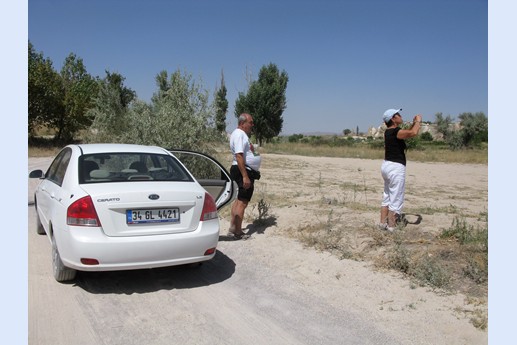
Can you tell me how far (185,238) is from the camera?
4508mm

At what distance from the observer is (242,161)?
6289mm

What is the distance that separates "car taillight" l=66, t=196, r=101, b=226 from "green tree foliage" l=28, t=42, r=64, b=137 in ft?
114

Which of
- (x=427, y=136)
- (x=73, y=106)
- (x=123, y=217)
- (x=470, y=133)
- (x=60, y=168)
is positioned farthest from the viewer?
(x=427, y=136)

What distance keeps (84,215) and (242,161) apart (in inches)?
105

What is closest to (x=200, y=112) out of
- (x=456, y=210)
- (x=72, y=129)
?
(x=456, y=210)

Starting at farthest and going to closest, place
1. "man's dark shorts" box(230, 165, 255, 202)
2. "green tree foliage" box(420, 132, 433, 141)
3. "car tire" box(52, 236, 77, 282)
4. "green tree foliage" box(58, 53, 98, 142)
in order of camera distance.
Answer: "green tree foliage" box(420, 132, 433, 141), "green tree foliage" box(58, 53, 98, 142), "man's dark shorts" box(230, 165, 255, 202), "car tire" box(52, 236, 77, 282)

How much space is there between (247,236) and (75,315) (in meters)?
3.40

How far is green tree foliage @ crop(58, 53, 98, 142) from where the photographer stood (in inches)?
1494

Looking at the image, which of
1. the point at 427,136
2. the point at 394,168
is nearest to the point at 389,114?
the point at 394,168

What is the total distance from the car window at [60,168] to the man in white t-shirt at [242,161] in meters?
2.28

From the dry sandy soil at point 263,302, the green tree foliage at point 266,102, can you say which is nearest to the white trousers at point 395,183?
the dry sandy soil at point 263,302

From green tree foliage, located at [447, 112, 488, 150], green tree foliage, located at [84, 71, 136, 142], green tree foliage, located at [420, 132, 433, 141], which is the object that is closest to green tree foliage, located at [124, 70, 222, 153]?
green tree foliage, located at [84, 71, 136, 142]

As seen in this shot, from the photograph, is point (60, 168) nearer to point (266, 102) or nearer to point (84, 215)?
point (84, 215)

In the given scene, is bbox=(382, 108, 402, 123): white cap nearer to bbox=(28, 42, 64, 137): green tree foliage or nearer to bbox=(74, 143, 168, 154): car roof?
bbox=(74, 143, 168, 154): car roof
